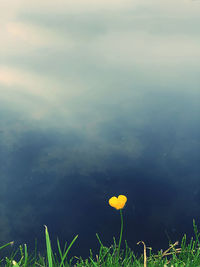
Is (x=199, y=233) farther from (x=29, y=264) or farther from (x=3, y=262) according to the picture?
(x=3, y=262)

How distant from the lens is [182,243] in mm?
2518

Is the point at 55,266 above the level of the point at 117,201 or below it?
below

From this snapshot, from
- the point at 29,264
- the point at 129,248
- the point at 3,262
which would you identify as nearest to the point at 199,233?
the point at 129,248

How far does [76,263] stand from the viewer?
2.41m

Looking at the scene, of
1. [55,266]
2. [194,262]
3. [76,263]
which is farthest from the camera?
[76,263]

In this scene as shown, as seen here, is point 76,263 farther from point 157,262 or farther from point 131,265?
point 157,262

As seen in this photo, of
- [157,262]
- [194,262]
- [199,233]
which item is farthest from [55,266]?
[199,233]

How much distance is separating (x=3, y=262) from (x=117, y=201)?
43.0 inches

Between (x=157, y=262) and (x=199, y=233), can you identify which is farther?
(x=199, y=233)

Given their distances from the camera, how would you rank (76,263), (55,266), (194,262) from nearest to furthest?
(194,262), (55,266), (76,263)

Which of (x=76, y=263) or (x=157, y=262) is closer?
(x=157, y=262)

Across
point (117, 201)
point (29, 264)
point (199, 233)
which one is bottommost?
point (29, 264)

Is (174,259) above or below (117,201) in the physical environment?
below

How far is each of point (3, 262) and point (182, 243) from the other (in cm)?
146
